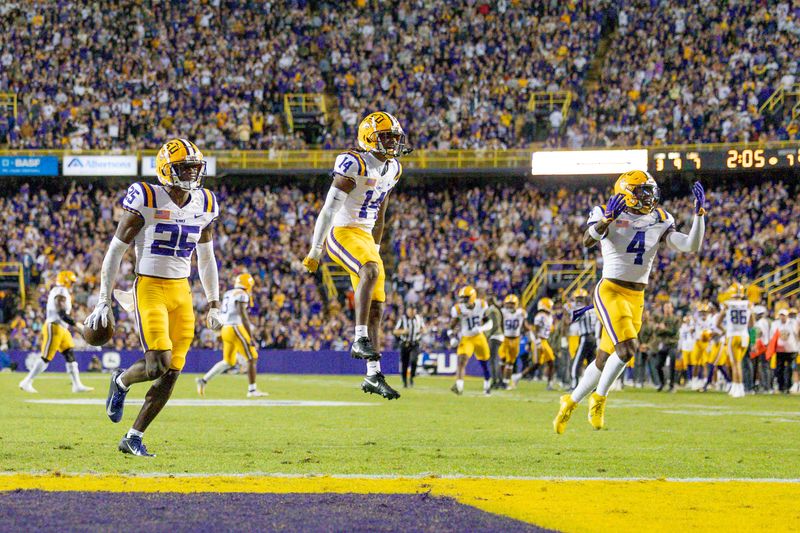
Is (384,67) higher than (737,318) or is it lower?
higher

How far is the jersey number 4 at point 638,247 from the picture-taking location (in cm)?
1137

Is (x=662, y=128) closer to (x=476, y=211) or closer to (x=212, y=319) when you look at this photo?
(x=476, y=211)

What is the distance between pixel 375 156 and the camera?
352 inches

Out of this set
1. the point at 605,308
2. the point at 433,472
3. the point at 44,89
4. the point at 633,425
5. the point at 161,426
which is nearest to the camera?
the point at 433,472

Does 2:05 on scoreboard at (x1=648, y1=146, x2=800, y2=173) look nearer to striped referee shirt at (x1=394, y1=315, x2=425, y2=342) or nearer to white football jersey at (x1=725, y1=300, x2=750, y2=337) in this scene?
white football jersey at (x1=725, y1=300, x2=750, y2=337)

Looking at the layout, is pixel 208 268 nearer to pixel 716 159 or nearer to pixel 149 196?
pixel 149 196

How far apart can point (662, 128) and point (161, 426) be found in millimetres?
25312

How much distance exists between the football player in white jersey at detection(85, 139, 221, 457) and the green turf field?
0.72m

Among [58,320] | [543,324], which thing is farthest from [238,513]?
[543,324]

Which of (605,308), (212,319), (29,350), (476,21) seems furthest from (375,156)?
(476,21)

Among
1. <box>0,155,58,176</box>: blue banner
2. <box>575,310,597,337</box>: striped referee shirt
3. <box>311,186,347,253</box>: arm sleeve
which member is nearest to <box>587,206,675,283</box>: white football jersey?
<box>311,186,347,253</box>: arm sleeve

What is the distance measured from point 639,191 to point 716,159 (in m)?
23.5

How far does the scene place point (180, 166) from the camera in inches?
343

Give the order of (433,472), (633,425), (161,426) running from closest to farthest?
(433,472), (161,426), (633,425)
